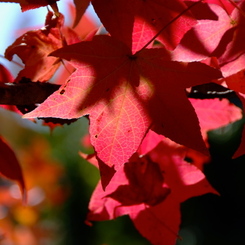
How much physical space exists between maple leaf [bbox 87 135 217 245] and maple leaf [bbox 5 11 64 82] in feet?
0.74

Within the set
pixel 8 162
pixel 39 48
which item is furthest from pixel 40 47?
pixel 8 162

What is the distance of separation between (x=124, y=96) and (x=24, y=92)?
0.15 m

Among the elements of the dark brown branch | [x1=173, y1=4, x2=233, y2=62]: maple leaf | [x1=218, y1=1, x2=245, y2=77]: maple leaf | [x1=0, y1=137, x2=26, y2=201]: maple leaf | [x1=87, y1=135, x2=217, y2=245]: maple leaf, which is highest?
the dark brown branch

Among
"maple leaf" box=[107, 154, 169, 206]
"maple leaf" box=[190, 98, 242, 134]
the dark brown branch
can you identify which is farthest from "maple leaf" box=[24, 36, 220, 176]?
"maple leaf" box=[190, 98, 242, 134]

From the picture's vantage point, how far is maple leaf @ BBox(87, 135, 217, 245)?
881 millimetres

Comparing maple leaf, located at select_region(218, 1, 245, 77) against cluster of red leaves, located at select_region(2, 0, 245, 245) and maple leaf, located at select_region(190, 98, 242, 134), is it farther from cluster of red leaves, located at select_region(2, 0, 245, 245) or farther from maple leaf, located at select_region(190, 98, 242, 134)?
maple leaf, located at select_region(190, 98, 242, 134)

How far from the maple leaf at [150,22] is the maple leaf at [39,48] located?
0.47 ft

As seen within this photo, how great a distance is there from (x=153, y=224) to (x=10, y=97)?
1.22 feet

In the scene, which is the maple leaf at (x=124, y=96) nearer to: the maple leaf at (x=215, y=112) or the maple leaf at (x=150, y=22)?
the maple leaf at (x=150, y=22)

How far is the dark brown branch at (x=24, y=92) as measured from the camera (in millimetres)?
705

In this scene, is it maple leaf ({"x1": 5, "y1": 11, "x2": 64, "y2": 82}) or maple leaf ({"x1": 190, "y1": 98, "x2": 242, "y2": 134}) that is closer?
maple leaf ({"x1": 5, "y1": 11, "x2": 64, "y2": 82})

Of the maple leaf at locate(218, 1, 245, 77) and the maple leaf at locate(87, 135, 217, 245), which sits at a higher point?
the maple leaf at locate(218, 1, 245, 77)

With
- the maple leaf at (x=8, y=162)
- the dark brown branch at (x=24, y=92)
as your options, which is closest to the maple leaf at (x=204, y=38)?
the dark brown branch at (x=24, y=92)

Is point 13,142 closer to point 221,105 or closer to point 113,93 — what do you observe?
point 221,105
